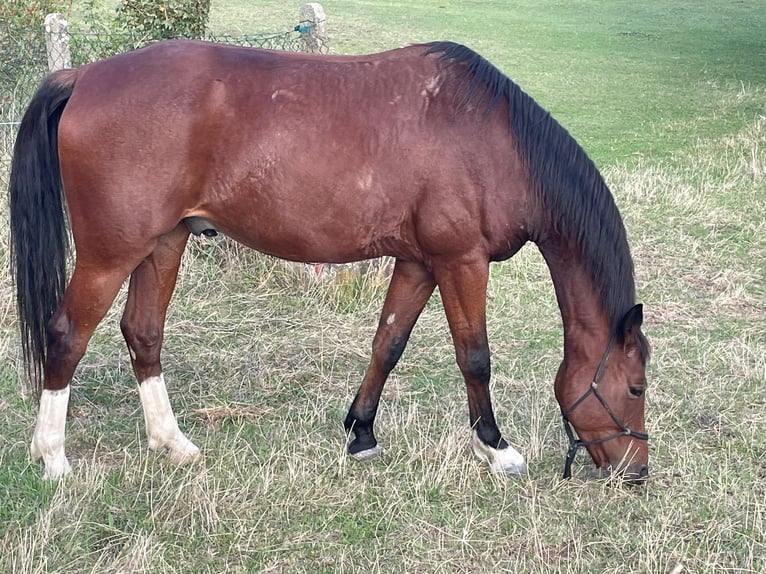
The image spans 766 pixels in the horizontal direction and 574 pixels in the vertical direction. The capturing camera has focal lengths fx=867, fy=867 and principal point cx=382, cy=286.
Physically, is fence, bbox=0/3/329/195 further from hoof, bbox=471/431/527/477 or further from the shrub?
hoof, bbox=471/431/527/477

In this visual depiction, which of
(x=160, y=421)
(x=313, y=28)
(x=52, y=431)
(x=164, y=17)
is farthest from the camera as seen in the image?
(x=164, y=17)

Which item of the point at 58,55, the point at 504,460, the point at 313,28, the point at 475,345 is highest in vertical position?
the point at 313,28

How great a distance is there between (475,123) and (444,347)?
1822mm

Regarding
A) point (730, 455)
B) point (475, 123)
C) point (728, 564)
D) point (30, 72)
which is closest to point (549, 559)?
point (728, 564)

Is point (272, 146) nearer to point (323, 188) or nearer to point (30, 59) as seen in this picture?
point (323, 188)

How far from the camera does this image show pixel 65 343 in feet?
11.2

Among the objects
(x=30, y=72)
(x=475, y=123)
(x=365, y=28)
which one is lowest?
(x=365, y=28)

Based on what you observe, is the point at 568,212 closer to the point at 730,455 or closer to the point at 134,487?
the point at 730,455

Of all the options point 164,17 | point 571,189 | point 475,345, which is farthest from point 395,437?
point 164,17

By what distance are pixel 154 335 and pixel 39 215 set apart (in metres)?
0.68

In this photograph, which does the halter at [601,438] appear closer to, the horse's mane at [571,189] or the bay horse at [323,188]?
the bay horse at [323,188]

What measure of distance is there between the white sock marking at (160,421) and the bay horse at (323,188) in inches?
15.2

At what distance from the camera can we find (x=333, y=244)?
3.53 metres

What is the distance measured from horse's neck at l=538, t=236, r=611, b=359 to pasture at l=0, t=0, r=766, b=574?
1.87 ft
